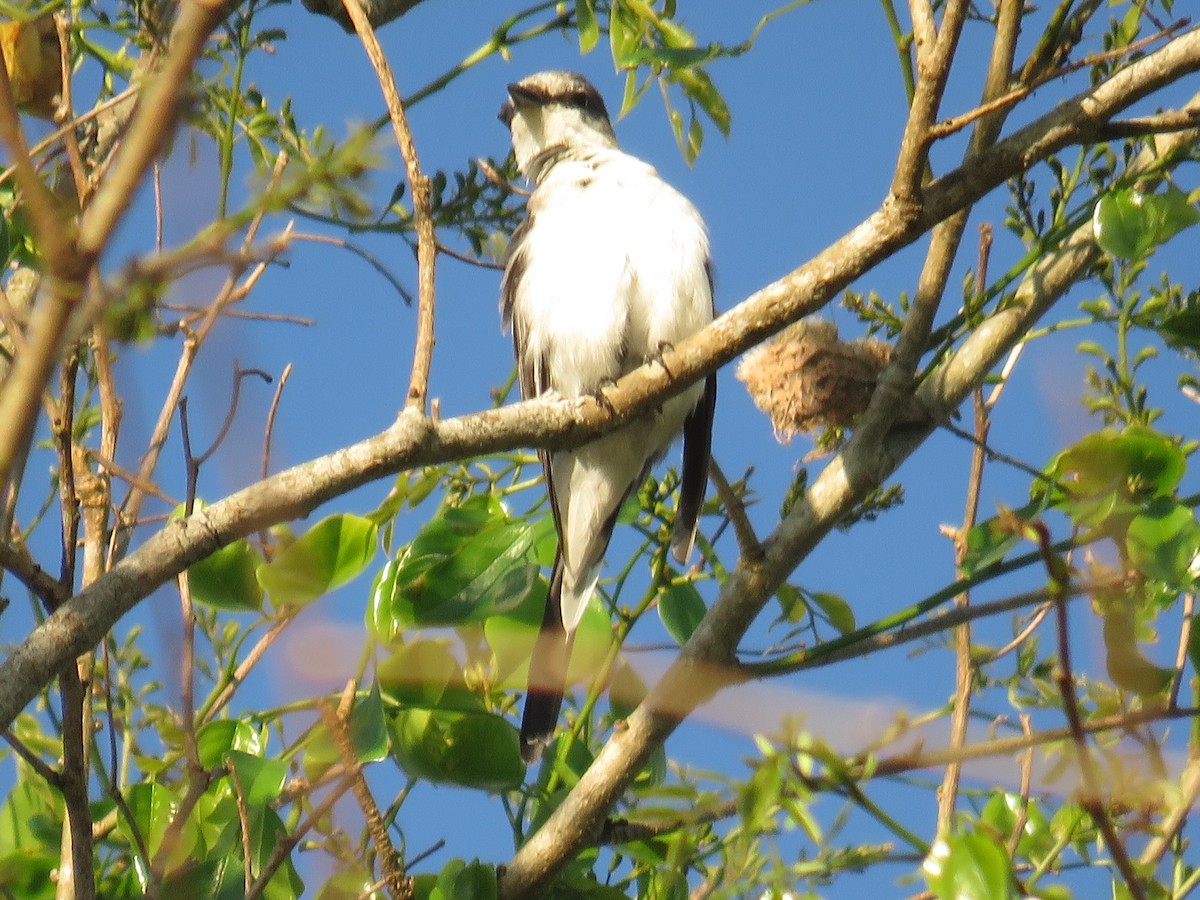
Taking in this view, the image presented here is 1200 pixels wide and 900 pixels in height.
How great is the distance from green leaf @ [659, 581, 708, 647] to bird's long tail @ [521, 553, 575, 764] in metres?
0.19

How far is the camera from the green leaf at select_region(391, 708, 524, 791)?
2316mm

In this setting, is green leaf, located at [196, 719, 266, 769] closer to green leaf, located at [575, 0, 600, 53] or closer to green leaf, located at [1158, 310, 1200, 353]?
green leaf, located at [575, 0, 600, 53]

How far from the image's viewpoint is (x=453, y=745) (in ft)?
7.63

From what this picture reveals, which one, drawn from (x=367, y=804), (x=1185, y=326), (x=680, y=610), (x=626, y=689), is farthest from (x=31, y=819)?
(x=1185, y=326)

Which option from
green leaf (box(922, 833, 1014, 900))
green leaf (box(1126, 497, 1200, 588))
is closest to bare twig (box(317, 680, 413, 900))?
green leaf (box(922, 833, 1014, 900))

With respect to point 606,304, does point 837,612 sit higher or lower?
lower

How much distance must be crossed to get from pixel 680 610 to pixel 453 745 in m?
0.58

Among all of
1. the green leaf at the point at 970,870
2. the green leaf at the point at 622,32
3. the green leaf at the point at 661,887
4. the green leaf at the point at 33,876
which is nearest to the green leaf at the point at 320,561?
the green leaf at the point at 33,876

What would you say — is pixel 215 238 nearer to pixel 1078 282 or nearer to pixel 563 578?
pixel 1078 282

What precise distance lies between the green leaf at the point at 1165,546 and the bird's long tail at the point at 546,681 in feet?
3.69

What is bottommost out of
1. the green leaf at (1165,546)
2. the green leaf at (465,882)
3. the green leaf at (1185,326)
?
the green leaf at (465,882)

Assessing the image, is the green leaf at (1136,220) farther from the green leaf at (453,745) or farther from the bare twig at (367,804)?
the bare twig at (367,804)

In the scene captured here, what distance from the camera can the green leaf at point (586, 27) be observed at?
2713 millimetres

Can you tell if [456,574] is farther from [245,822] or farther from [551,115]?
[551,115]
